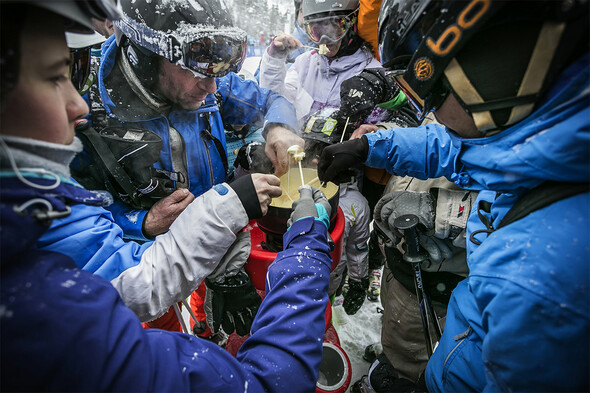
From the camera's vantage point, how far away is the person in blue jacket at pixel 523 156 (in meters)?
0.82

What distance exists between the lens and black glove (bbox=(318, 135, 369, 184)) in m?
2.07

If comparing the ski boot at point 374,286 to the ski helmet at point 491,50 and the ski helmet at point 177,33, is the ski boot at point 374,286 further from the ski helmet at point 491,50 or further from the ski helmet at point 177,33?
the ski helmet at point 177,33

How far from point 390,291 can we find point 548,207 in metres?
1.98

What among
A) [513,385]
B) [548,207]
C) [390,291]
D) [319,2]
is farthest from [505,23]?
[319,2]

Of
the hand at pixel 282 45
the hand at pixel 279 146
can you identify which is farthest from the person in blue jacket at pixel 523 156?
the hand at pixel 282 45

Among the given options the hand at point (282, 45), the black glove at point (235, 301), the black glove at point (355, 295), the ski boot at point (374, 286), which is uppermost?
the hand at point (282, 45)

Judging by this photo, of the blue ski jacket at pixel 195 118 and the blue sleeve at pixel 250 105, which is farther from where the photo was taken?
the blue sleeve at pixel 250 105

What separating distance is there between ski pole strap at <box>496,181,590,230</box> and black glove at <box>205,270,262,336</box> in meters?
1.60

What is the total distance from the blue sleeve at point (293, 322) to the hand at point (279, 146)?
1.15 m

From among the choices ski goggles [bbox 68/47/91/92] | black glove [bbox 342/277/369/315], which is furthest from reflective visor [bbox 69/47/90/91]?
black glove [bbox 342/277/369/315]

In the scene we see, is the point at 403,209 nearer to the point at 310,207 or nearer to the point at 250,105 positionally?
the point at 310,207

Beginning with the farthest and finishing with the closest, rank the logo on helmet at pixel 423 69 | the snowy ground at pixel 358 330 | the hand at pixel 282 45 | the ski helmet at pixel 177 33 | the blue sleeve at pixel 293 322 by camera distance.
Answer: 1. the hand at pixel 282 45
2. the snowy ground at pixel 358 330
3. the ski helmet at pixel 177 33
4. the logo on helmet at pixel 423 69
5. the blue sleeve at pixel 293 322

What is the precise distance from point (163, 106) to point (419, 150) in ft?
6.81

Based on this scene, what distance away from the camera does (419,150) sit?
1.96 metres
